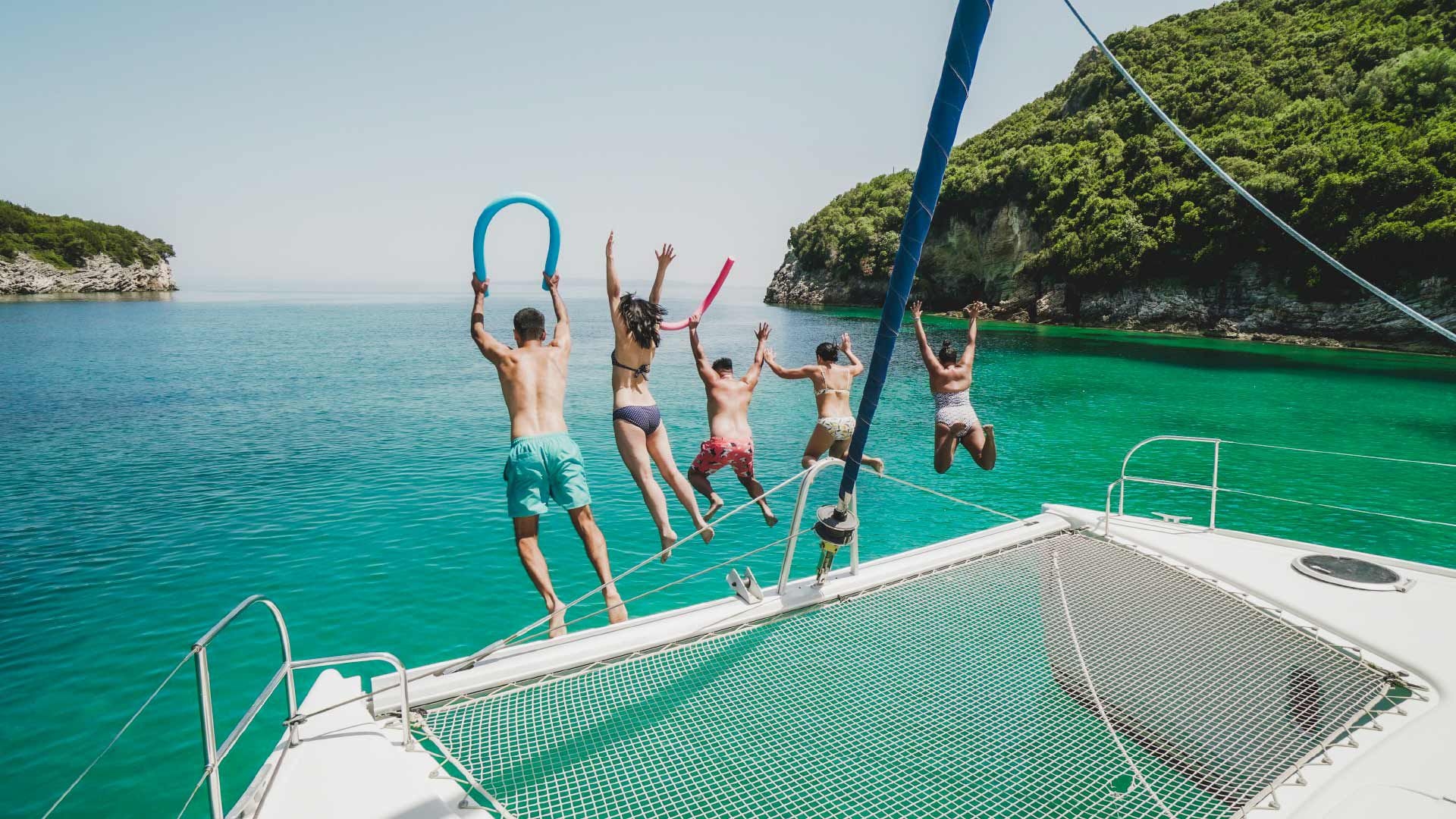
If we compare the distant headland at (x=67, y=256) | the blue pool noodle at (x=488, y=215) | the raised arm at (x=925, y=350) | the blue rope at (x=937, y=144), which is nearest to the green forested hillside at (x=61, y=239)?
the distant headland at (x=67, y=256)

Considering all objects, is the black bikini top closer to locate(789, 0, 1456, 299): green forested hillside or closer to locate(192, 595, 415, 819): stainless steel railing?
locate(192, 595, 415, 819): stainless steel railing

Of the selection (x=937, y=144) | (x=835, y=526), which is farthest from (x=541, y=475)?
(x=937, y=144)

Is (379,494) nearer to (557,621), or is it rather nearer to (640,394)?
(640,394)

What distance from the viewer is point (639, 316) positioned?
6.51 meters

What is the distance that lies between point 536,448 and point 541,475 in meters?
0.24

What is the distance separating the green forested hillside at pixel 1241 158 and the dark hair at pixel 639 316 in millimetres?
48210

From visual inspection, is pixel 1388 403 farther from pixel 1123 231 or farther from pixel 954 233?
pixel 954 233

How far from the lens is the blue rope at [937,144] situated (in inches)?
123

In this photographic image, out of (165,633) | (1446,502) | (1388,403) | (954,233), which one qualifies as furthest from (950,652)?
(954,233)

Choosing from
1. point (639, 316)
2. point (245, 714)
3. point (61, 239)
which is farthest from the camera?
point (61, 239)

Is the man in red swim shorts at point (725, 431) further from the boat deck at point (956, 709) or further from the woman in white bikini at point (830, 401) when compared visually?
the boat deck at point (956, 709)

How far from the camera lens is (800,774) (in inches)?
160

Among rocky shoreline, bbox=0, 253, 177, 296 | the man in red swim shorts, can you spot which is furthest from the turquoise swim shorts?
rocky shoreline, bbox=0, 253, 177, 296

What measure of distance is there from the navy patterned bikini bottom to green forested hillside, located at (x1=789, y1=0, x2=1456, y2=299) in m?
48.3
